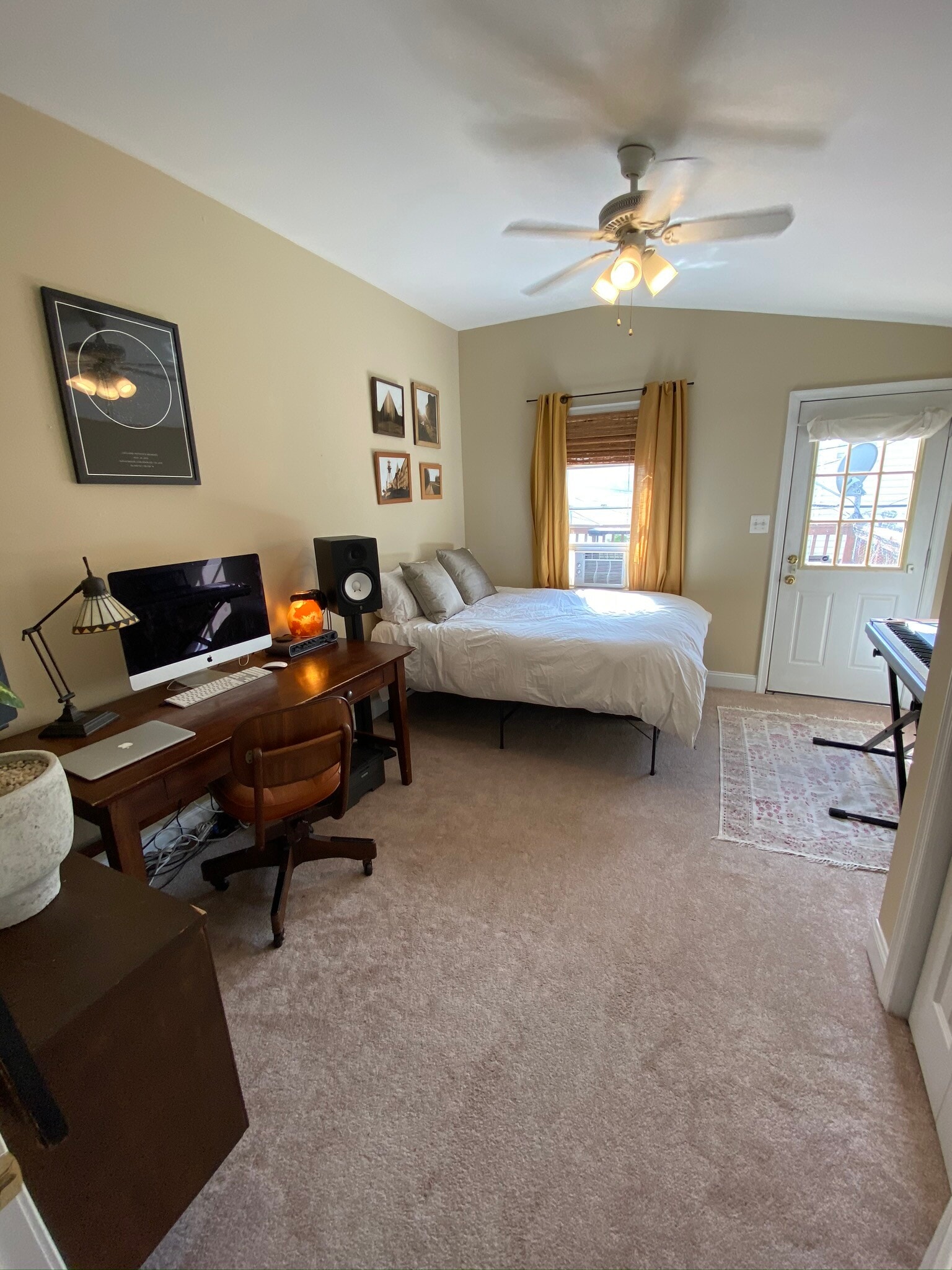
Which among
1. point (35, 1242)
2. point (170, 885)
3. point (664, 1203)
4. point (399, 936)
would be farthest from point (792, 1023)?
point (170, 885)

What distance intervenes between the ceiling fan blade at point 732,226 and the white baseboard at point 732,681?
9.18 feet

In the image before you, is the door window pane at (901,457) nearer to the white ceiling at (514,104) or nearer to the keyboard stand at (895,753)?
the white ceiling at (514,104)

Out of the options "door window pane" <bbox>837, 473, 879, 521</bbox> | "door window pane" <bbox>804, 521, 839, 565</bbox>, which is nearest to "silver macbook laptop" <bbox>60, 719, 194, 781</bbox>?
"door window pane" <bbox>804, 521, 839, 565</bbox>

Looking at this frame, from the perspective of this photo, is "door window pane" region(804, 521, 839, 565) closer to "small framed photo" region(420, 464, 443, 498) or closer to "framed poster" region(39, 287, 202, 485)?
"small framed photo" region(420, 464, 443, 498)

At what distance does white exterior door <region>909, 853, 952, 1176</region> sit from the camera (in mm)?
1190

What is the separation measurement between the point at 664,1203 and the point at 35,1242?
3.75 feet

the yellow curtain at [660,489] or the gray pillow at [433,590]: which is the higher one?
the yellow curtain at [660,489]

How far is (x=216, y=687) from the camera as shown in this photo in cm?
202

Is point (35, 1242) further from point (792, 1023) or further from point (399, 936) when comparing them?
point (792, 1023)

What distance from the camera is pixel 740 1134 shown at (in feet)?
3.96

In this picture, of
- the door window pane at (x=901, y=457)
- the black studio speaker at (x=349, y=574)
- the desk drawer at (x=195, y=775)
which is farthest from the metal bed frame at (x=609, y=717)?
the door window pane at (x=901, y=457)

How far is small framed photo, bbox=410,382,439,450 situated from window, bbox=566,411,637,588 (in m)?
0.99

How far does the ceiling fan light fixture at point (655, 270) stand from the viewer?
6.41 feet

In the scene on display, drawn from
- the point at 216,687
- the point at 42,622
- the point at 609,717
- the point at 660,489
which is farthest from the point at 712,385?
the point at 42,622
